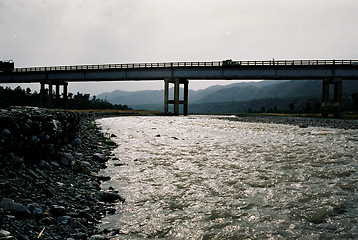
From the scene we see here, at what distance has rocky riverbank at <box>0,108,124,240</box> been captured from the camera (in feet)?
14.6

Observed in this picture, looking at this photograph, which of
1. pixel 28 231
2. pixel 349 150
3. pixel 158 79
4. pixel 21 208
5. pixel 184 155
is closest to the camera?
pixel 28 231

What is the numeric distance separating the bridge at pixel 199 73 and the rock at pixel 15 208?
196 ft

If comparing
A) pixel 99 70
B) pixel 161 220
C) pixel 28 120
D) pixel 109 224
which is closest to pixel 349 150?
pixel 161 220

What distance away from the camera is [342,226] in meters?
5.10

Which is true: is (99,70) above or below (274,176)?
above

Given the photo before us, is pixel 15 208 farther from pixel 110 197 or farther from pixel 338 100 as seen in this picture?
pixel 338 100

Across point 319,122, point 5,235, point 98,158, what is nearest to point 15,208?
point 5,235

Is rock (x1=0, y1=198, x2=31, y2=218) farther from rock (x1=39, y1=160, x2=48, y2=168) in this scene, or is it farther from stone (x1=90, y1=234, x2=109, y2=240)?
rock (x1=39, y1=160, x2=48, y2=168)

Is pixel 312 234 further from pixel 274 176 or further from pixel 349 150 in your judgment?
pixel 349 150

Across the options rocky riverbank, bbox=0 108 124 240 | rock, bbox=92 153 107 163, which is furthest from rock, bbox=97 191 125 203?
rock, bbox=92 153 107 163

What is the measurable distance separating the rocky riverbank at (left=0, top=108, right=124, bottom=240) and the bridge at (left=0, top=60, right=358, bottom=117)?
55.8m

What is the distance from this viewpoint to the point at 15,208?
180 inches

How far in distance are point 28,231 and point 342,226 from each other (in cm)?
584

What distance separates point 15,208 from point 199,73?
6150cm
